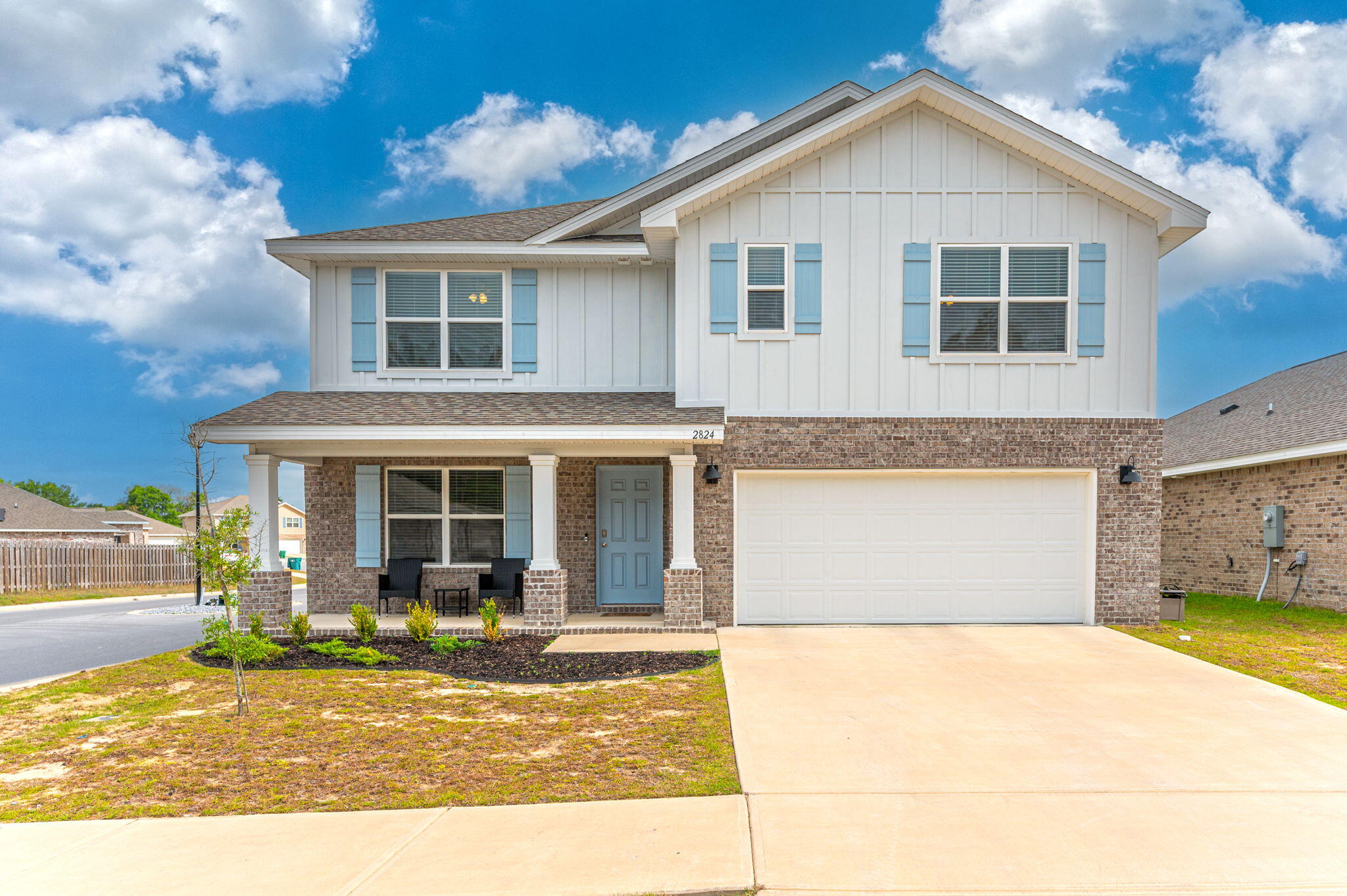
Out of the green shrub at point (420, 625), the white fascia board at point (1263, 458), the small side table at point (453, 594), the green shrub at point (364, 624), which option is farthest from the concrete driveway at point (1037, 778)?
the white fascia board at point (1263, 458)

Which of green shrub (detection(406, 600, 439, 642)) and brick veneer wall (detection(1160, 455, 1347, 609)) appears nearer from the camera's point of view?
green shrub (detection(406, 600, 439, 642))

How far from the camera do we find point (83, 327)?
53.8m

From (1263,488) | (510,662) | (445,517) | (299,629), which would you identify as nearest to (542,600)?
(510,662)

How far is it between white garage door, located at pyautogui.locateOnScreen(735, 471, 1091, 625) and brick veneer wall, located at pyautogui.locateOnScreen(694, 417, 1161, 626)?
0.75ft

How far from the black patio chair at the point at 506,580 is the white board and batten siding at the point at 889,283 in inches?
141

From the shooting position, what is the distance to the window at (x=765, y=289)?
10359 millimetres

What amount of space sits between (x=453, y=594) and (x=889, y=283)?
7.89 m

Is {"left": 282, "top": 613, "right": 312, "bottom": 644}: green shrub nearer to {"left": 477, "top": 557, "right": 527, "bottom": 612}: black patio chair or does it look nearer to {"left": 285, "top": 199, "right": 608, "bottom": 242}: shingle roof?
{"left": 477, "top": 557, "right": 527, "bottom": 612}: black patio chair

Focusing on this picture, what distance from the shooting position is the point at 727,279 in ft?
34.0

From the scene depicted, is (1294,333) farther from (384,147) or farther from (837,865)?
(837,865)

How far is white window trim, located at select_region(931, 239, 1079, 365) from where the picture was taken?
1033cm

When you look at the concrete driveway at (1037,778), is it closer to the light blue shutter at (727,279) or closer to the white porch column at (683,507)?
the white porch column at (683,507)

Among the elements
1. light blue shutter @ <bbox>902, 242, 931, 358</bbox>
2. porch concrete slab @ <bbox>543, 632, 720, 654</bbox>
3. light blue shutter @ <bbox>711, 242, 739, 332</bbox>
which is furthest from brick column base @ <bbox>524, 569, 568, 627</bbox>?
light blue shutter @ <bbox>902, 242, 931, 358</bbox>

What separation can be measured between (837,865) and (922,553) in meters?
7.58
